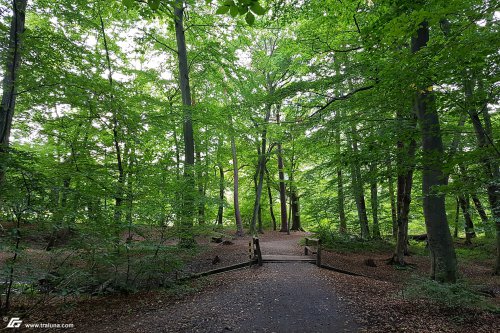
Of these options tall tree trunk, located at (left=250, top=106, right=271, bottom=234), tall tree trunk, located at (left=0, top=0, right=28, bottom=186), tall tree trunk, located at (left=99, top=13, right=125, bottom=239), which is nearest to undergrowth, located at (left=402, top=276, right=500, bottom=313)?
tall tree trunk, located at (left=99, top=13, right=125, bottom=239)

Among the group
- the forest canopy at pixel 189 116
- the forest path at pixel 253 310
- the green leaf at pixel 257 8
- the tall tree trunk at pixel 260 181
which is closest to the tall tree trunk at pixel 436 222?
the forest canopy at pixel 189 116

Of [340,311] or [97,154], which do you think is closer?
[340,311]

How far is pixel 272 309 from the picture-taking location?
6000 millimetres

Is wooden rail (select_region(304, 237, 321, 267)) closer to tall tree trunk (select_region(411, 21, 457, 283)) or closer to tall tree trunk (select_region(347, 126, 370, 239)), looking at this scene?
tall tree trunk (select_region(347, 126, 370, 239))

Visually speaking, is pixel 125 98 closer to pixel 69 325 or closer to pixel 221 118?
pixel 221 118

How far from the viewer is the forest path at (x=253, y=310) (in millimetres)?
5160

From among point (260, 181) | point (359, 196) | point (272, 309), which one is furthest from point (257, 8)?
point (260, 181)

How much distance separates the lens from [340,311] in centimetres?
588

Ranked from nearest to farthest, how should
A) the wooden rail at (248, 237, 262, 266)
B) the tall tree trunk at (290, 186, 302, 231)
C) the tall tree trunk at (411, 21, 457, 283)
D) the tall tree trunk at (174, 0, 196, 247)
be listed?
the tall tree trunk at (411, 21, 457, 283) < the tall tree trunk at (174, 0, 196, 247) < the wooden rail at (248, 237, 262, 266) < the tall tree trunk at (290, 186, 302, 231)

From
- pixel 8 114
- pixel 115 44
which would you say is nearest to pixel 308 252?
pixel 8 114

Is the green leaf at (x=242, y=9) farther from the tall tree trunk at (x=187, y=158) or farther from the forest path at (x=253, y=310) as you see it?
the forest path at (x=253, y=310)

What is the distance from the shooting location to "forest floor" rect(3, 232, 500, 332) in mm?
5117

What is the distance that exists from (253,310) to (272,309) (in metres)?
0.43

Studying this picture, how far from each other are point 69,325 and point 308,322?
4664 mm
